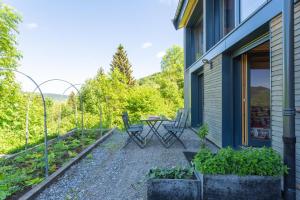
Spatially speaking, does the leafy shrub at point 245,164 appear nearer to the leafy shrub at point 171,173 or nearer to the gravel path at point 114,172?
the leafy shrub at point 171,173

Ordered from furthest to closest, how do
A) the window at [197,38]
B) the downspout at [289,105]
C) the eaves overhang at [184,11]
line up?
the window at [197,38] < the eaves overhang at [184,11] < the downspout at [289,105]

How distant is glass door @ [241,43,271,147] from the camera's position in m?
4.45

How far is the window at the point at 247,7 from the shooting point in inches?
130

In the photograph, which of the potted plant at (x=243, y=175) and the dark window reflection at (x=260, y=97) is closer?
the potted plant at (x=243, y=175)

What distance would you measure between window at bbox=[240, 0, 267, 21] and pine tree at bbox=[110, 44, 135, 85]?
23.2m

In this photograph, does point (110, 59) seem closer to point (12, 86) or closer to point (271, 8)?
point (12, 86)

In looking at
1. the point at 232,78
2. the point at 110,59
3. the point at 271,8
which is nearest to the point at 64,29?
the point at 110,59

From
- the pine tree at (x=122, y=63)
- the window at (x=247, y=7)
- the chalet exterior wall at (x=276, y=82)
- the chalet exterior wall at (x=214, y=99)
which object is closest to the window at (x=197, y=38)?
the chalet exterior wall at (x=214, y=99)

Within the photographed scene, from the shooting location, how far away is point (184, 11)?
26.8 ft

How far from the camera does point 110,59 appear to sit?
27.8 metres

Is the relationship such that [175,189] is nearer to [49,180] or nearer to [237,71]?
[49,180]

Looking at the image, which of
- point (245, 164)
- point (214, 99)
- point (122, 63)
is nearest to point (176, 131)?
point (214, 99)

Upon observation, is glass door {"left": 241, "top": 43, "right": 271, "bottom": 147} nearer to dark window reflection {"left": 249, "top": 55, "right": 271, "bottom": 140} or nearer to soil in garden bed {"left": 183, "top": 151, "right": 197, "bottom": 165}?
dark window reflection {"left": 249, "top": 55, "right": 271, "bottom": 140}

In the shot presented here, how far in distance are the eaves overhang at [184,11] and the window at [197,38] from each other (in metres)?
0.45
